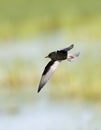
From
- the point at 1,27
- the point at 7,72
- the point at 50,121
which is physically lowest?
the point at 50,121

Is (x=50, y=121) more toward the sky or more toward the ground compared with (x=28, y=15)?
more toward the ground

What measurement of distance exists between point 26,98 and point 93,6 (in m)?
0.81

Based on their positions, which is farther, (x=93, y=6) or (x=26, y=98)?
(x=93, y=6)

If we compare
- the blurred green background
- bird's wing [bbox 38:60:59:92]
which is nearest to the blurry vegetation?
the blurred green background

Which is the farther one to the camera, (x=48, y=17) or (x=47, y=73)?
(x=48, y=17)

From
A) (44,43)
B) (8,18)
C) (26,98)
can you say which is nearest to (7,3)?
(8,18)

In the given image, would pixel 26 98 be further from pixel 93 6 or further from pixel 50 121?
pixel 93 6

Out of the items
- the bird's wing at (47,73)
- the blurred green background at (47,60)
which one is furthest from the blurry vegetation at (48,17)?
the bird's wing at (47,73)

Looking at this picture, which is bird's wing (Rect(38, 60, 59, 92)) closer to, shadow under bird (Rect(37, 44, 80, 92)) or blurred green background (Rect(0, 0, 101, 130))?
shadow under bird (Rect(37, 44, 80, 92))

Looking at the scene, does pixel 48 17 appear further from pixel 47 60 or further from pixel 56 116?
pixel 56 116

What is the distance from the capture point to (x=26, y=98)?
13.6ft

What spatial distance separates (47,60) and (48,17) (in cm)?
35

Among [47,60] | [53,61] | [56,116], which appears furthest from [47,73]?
[47,60]

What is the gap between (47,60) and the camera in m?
4.29
